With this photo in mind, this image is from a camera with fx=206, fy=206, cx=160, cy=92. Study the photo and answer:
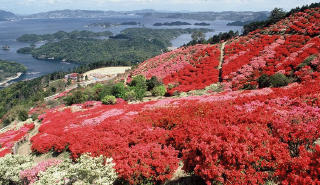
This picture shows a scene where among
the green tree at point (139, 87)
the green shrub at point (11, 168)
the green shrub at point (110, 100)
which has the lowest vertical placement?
the green shrub at point (110, 100)

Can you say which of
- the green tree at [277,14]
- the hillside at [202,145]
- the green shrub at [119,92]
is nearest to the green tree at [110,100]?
the green shrub at [119,92]

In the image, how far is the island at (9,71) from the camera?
543 feet

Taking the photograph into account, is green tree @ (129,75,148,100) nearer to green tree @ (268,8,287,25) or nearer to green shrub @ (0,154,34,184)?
green shrub @ (0,154,34,184)

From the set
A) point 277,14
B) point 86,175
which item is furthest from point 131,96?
point 277,14

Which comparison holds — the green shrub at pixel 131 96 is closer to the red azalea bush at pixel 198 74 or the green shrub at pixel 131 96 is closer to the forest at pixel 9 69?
the red azalea bush at pixel 198 74

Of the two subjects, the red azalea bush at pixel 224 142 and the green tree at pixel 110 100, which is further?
the green tree at pixel 110 100

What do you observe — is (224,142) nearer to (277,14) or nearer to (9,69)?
(277,14)

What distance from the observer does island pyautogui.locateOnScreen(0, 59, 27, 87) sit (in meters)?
166

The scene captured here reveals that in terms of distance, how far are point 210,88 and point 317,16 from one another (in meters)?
28.9

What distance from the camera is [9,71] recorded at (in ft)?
565

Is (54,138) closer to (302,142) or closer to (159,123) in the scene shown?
(159,123)

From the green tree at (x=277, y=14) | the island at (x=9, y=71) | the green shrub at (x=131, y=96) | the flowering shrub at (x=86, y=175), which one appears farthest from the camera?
the island at (x=9, y=71)

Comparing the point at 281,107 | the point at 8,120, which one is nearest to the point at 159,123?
the point at 281,107

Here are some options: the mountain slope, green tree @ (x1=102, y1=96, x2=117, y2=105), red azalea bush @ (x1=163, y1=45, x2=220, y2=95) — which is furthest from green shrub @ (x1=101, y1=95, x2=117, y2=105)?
the mountain slope
